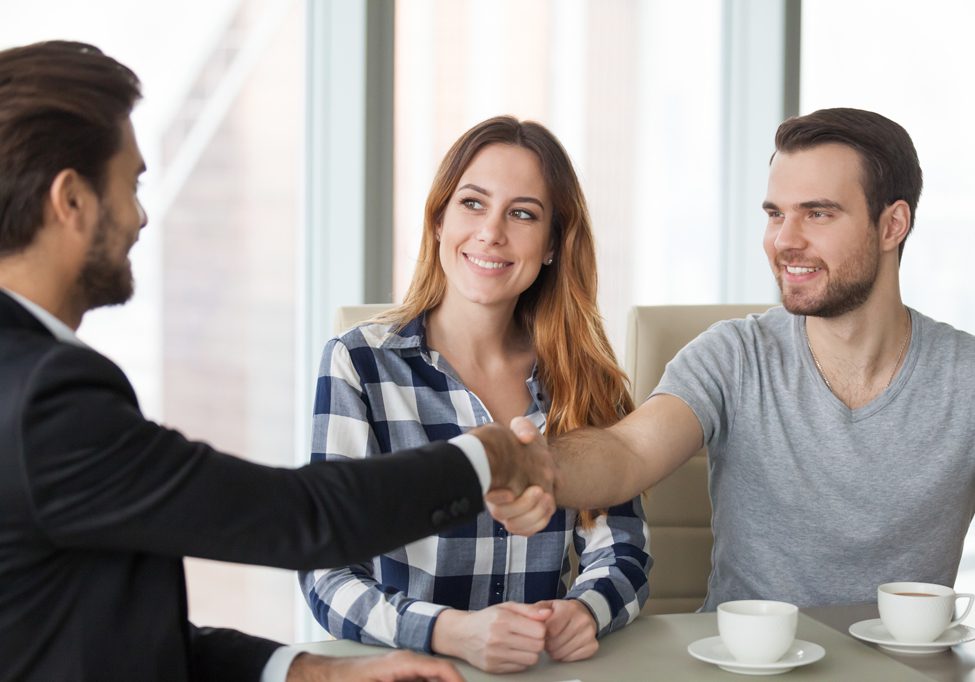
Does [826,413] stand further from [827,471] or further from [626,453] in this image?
[626,453]

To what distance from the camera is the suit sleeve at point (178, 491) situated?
97 cm

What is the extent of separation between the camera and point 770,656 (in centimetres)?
127

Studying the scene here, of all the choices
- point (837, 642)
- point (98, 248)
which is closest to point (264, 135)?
point (98, 248)

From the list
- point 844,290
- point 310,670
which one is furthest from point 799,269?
point 310,670

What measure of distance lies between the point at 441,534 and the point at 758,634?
2.11 ft

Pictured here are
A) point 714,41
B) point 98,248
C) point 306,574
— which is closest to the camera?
point 98,248

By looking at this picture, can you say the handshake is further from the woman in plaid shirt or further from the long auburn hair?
the long auburn hair

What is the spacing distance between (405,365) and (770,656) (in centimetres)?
82

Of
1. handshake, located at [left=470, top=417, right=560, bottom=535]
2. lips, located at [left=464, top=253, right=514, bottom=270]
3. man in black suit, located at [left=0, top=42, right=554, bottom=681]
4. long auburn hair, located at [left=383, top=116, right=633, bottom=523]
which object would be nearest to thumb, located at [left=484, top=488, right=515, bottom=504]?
handshake, located at [left=470, top=417, right=560, bottom=535]

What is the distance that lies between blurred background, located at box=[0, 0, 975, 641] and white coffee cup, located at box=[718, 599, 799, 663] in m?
1.83

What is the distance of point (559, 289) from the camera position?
6.77 ft

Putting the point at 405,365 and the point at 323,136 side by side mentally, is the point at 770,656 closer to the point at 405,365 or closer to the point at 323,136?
the point at 405,365

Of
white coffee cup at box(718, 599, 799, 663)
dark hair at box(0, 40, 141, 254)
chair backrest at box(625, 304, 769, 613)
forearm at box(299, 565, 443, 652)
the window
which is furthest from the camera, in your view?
the window

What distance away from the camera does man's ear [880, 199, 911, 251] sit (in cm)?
208
